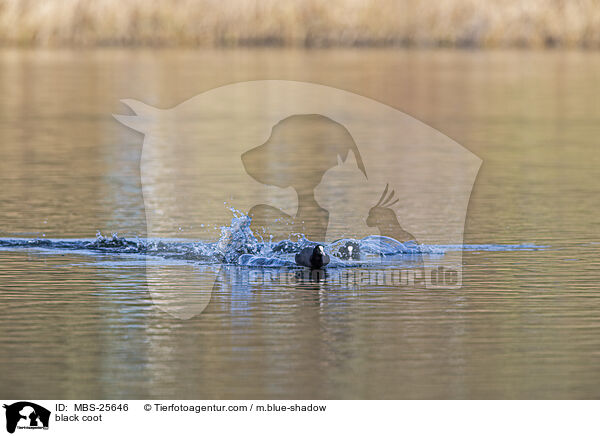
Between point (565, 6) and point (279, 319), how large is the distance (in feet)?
126

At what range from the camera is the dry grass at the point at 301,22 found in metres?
47.1

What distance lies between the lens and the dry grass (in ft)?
154

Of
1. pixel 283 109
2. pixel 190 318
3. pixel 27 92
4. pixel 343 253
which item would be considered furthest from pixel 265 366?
pixel 27 92

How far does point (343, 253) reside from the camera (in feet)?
42.1

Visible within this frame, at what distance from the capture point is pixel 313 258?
1216 centimetres

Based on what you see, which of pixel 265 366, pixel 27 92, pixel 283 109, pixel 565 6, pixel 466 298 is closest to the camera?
pixel 265 366

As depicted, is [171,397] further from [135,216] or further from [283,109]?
[283,109]

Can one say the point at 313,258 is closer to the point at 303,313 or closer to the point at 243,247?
the point at 243,247
